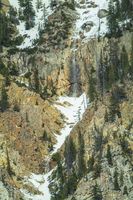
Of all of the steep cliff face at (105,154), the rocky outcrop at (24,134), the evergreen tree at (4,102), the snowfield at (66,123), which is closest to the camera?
the steep cliff face at (105,154)

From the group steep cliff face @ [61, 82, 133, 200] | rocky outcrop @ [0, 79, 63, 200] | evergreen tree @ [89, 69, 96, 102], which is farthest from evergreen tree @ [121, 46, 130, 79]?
rocky outcrop @ [0, 79, 63, 200]

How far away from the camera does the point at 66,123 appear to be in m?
160

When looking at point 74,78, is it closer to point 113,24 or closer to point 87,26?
point 113,24

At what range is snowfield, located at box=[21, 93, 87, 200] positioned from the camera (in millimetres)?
134012

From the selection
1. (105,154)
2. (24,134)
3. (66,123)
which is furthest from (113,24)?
(105,154)

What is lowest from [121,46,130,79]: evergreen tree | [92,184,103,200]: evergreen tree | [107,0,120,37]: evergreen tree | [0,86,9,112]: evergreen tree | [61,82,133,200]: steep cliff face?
[92,184,103,200]: evergreen tree

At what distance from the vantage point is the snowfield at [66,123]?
134 meters

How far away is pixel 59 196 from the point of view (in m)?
129

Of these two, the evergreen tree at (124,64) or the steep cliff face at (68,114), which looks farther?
the evergreen tree at (124,64)

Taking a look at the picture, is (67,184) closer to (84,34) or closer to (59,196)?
(59,196)

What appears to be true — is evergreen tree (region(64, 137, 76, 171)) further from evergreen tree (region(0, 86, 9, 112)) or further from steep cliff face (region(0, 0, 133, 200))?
evergreen tree (region(0, 86, 9, 112))

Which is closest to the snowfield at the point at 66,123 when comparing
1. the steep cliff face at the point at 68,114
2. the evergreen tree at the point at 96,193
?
the steep cliff face at the point at 68,114

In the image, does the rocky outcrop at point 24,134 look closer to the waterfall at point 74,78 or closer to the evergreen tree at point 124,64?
the waterfall at point 74,78

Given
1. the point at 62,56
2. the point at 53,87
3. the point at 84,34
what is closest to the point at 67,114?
the point at 53,87
